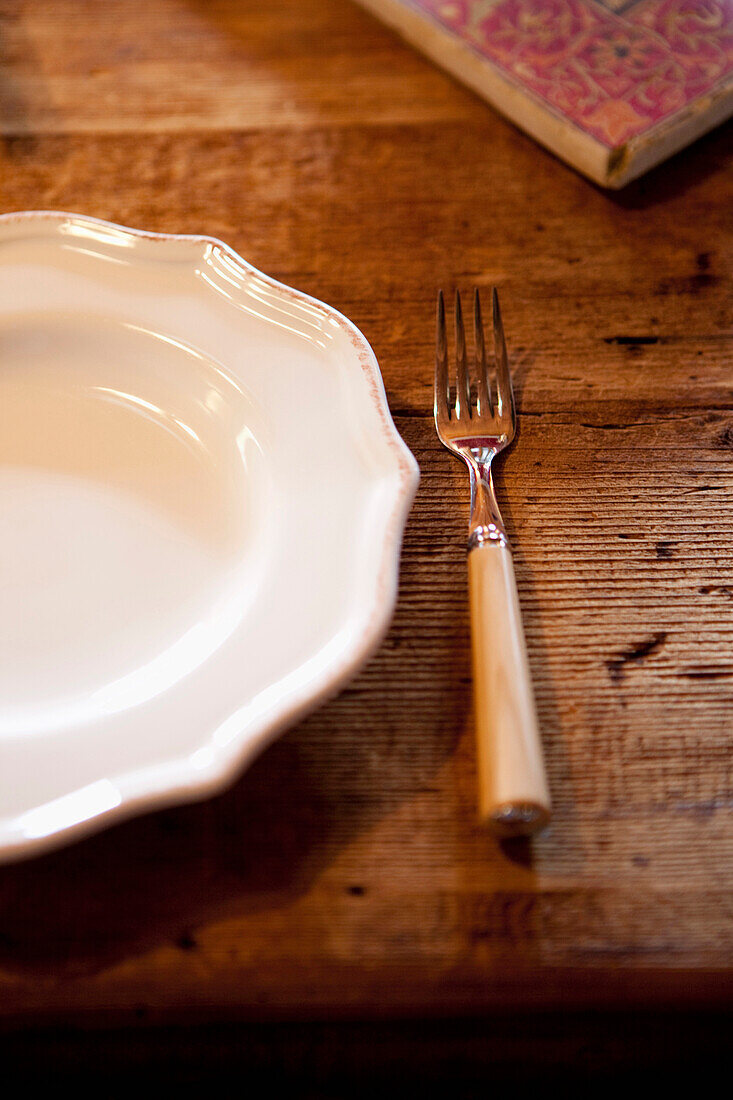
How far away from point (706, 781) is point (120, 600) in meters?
0.29

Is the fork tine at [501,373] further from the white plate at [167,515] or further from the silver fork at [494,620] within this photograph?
the white plate at [167,515]

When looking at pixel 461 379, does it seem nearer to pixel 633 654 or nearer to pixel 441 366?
pixel 441 366

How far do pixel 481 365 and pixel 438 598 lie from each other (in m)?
0.15

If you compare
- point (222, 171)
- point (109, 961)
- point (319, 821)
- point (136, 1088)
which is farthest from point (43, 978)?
point (222, 171)

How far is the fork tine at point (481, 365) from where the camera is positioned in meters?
0.50

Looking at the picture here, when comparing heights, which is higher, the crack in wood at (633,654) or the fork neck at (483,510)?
the fork neck at (483,510)

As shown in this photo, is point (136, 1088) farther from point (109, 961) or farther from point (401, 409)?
point (401, 409)

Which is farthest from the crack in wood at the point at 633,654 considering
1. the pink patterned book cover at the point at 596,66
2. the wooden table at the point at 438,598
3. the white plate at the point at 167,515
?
the pink patterned book cover at the point at 596,66

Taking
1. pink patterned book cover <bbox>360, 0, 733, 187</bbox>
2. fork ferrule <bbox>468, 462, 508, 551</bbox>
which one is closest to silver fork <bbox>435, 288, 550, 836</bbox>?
fork ferrule <bbox>468, 462, 508, 551</bbox>

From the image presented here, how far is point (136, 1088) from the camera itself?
0.55m

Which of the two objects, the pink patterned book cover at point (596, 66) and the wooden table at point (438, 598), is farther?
the pink patterned book cover at point (596, 66)

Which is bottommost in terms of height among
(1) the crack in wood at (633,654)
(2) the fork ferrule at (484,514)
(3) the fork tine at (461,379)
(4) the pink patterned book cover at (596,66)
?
(1) the crack in wood at (633,654)

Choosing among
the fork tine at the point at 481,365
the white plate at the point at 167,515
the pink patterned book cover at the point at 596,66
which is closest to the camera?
the white plate at the point at 167,515

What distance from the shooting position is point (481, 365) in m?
0.50
